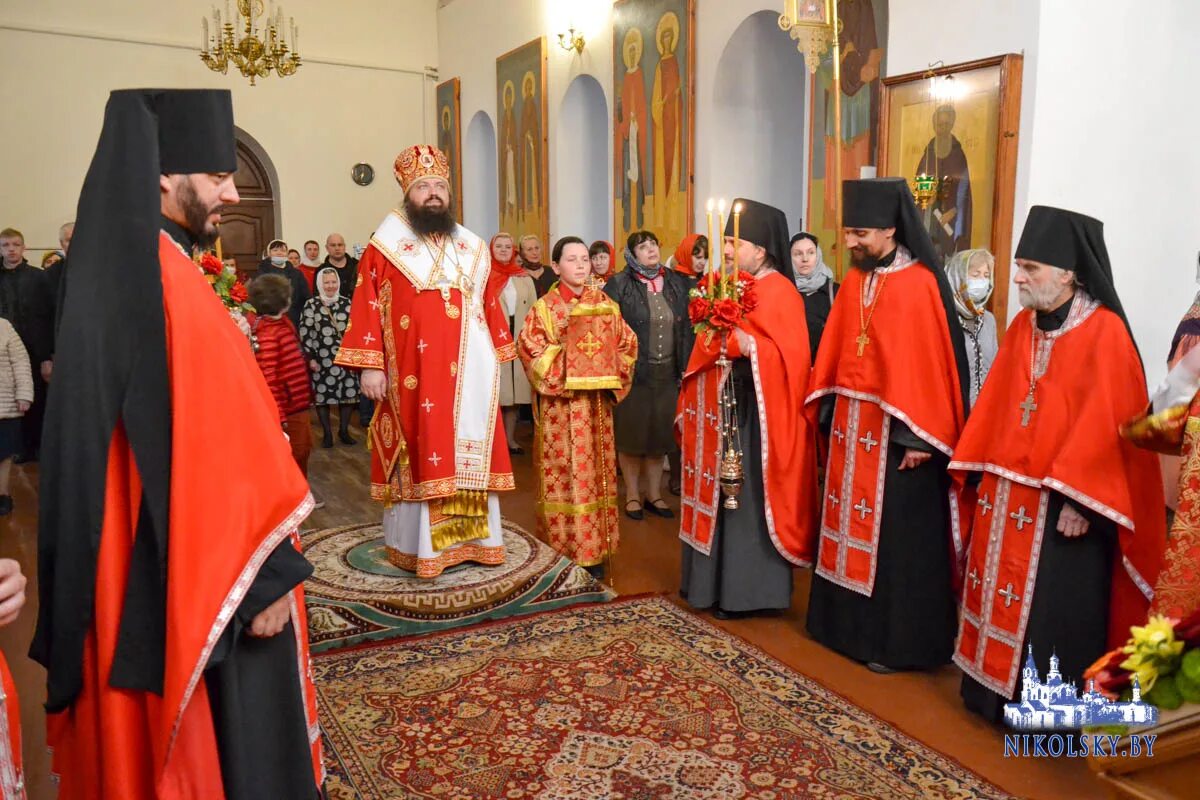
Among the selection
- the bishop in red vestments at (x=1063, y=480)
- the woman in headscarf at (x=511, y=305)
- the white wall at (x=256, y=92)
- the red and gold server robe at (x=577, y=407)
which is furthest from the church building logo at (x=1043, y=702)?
the white wall at (x=256, y=92)

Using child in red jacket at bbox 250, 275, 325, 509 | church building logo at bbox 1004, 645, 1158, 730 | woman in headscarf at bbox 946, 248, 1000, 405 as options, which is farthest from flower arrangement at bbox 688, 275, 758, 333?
child in red jacket at bbox 250, 275, 325, 509

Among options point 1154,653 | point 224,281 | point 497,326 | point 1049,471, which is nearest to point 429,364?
point 497,326

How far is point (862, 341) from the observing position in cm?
409

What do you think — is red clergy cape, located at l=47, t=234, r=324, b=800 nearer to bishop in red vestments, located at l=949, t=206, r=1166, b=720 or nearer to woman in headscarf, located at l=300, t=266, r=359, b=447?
bishop in red vestments, located at l=949, t=206, r=1166, b=720

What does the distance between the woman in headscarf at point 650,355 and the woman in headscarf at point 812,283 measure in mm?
794

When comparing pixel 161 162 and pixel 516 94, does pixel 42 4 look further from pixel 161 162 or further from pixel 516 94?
pixel 161 162

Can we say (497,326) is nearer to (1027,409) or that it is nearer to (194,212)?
(1027,409)

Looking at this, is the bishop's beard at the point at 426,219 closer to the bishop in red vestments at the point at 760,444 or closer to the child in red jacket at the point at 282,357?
the bishop in red vestments at the point at 760,444

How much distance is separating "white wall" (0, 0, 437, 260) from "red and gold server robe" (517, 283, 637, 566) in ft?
28.8

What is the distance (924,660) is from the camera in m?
4.06

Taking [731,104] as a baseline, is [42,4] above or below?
above

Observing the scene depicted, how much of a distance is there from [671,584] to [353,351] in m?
2.08

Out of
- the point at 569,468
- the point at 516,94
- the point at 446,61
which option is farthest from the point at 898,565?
the point at 446,61

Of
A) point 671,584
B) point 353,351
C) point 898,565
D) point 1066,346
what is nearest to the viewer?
point 1066,346
